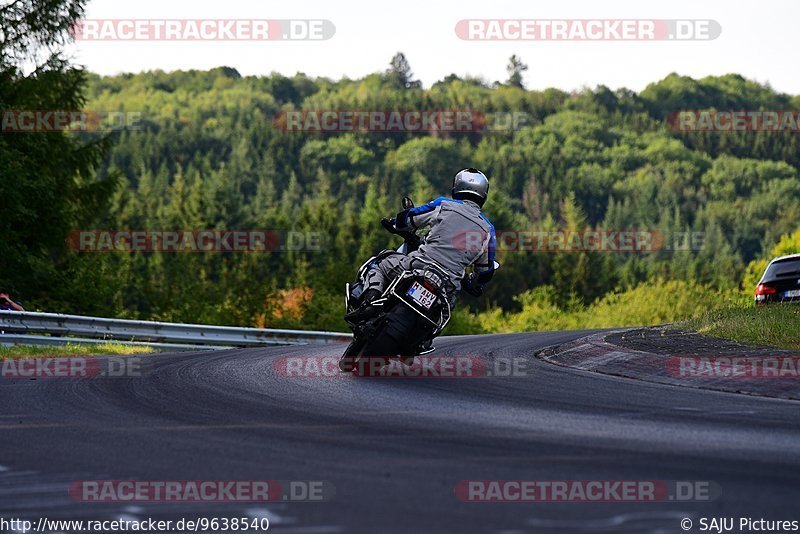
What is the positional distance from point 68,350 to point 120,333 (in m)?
2.50

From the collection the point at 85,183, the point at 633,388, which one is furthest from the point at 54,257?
the point at 633,388

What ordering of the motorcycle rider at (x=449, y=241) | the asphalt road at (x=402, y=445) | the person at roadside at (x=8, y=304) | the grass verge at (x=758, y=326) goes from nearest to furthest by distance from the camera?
the asphalt road at (x=402, y=445), the motorcycle rider at (x=449, y=241), the grass verge at (x=758, y=326), the person at roadside at (x=8, y=304)

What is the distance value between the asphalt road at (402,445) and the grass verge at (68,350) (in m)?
5.02

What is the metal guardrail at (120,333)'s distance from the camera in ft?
53.8

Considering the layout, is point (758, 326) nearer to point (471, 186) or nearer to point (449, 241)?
point (471, 186)

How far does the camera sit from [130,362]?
12305 mm

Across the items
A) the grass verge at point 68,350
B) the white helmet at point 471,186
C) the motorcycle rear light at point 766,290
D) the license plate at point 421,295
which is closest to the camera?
the license plate at point 421,295

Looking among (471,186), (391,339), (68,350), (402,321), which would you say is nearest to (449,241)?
(471,186)

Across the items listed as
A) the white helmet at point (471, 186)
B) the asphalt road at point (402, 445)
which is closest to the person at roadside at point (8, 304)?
the asphalt road at point (402, 445)

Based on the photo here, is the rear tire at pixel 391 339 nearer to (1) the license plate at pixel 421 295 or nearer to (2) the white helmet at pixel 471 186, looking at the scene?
(1) the license plate at pixel 421 295

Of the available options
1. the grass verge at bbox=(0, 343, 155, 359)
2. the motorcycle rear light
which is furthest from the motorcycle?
the motorcycle rear light

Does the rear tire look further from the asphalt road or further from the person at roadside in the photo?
the person at roadside

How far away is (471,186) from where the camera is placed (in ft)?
36.8

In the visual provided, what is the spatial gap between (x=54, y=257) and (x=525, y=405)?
26809 mm
